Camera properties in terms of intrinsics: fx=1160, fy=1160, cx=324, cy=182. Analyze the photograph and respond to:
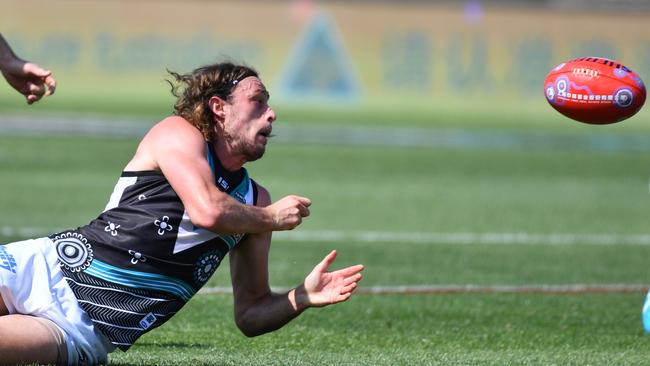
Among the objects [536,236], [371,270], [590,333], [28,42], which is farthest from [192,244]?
[28,42]

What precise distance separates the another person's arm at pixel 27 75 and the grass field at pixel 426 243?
158 centimetres

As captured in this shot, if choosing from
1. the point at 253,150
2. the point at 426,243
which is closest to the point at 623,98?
the point at 253,150

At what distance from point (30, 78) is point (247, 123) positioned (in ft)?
5.44

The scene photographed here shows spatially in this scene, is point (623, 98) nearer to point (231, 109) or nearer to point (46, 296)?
point (231, 109)

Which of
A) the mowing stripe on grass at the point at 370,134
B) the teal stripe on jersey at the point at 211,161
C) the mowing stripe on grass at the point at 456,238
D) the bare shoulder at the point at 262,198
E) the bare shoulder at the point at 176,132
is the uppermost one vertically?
the bare shoulder at the point at 176,132

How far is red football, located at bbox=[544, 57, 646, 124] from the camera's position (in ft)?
21.9

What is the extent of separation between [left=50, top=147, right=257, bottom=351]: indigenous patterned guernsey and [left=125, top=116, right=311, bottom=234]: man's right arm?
0.16 meters

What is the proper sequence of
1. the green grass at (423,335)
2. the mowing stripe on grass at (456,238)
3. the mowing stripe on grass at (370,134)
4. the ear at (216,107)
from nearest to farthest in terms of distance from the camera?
the ear at (216,107) → the green grass at (423,335) → the mowing stripe on grass at (456,238) → the mowing stripe on grass at (370,134)

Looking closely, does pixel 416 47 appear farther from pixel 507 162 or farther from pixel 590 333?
pixel 590 333

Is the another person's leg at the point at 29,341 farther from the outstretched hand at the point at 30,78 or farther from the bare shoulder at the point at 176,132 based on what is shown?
the outstretched hand at the point at 30,78

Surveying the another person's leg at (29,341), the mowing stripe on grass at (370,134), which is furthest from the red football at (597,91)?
the mowing stripe on grass at (370,134)

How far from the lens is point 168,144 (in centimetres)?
554

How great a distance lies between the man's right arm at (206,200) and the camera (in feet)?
17.4

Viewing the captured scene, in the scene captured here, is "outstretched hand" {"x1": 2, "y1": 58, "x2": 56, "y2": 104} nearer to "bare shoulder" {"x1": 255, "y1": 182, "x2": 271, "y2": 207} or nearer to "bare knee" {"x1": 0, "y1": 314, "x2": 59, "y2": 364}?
"bare shoulder" {"x1": 255, "y1": 182, "x2": 271, "y2": 207}
